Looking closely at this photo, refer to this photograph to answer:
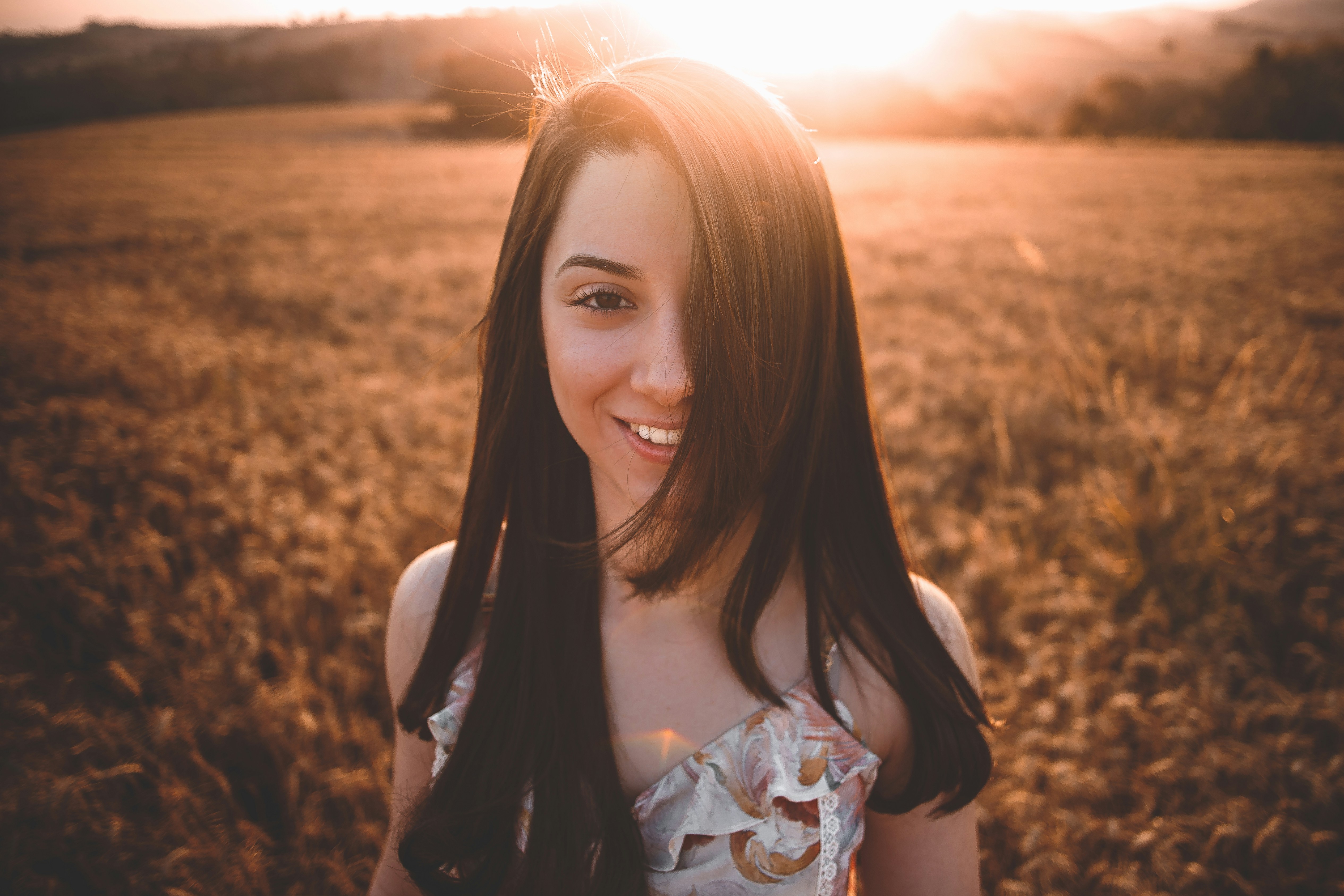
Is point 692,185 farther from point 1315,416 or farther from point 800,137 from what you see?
point 1315,416

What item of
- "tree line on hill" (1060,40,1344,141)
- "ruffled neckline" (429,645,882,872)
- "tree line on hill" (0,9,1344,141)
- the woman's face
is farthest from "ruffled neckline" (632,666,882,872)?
"tree line on hill" (1060,40,1344,141)

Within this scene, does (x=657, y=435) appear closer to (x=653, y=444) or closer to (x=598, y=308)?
(x=653, y=444)

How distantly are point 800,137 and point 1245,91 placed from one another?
21.0 m

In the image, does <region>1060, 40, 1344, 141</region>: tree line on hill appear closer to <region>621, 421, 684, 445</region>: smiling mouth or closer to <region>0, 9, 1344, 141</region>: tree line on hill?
<region>0, 9, 1344, 141</region>: tree line on hill

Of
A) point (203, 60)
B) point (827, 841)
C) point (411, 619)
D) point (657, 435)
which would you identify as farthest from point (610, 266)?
point (203, 60)

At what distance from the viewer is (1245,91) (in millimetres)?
15141

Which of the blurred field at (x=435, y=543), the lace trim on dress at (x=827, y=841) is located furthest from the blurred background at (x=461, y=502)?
the lace trim on dress at (x=827, y=841)

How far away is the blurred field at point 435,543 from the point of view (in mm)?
2111

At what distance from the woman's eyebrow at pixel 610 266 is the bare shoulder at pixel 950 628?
910 mm

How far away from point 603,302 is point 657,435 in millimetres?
278

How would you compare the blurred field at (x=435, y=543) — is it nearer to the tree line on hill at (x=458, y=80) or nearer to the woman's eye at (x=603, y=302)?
the woman's eye at (x=603, y=302)

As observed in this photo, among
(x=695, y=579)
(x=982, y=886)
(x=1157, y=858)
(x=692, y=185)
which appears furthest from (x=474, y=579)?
(x=1157, y=858)

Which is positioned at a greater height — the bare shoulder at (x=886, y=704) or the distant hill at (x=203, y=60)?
the distant hill at (x=203, y=60)

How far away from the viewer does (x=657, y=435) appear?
125 cm
